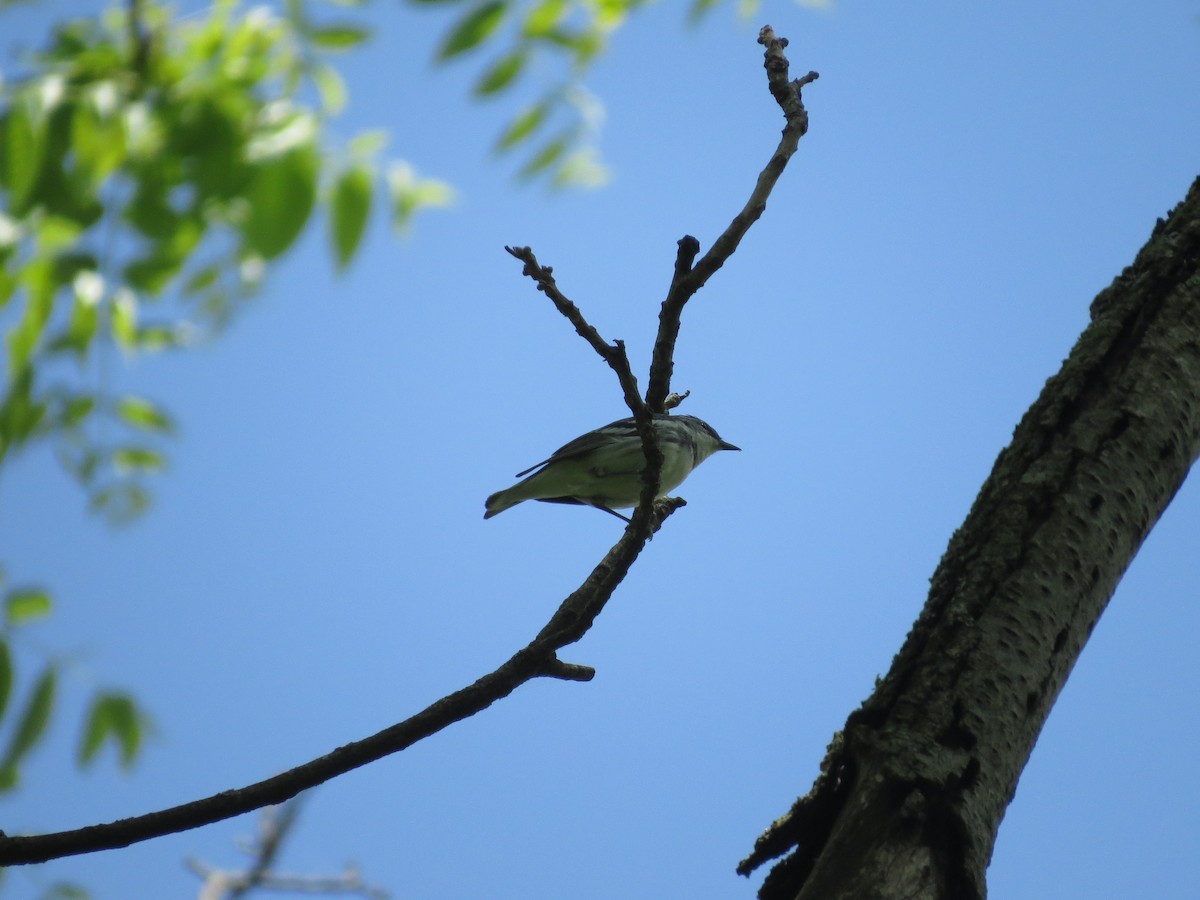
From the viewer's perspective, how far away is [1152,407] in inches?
119

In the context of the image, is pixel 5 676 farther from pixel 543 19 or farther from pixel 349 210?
pixel 543 19

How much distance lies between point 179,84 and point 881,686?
235cm

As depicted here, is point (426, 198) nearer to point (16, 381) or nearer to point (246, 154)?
point (246, 154)

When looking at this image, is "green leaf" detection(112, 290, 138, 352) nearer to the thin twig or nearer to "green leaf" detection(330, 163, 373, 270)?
"green leaf" detection(330, 163, 373, 270)

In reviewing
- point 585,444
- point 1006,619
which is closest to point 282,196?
point 1006,619

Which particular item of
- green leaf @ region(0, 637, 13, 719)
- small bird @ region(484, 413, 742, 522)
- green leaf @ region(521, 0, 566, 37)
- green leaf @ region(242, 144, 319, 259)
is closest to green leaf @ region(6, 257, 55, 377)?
green leaf @ region(242, 144, 319, 259)

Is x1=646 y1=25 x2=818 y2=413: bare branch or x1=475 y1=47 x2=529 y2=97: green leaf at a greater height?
x1=646 y1=25 x2=818 y2=413: bare branch

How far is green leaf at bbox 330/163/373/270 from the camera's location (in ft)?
6.96

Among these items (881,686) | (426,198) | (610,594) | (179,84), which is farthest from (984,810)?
(179,84)

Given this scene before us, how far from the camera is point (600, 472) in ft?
29.7

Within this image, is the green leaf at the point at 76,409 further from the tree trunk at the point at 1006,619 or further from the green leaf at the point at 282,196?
the tree trunk at the point at 1006,619

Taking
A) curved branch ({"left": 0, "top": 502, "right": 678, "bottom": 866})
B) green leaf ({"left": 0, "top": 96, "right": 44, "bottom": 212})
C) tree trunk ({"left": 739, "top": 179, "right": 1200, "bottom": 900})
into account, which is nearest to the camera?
green leaf ({"left": 0, "top": 96, "right": 44, "bottom": 212})

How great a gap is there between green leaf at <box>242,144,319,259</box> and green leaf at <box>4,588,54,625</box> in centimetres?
108

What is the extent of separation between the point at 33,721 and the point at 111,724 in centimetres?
22
